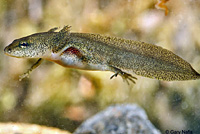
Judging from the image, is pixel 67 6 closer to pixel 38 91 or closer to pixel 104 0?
pixel 104 0

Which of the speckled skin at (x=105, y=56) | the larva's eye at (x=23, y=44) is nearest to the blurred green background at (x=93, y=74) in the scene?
the speckled skin at (x=105, y=56)

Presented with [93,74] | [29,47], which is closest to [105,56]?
[93,74]

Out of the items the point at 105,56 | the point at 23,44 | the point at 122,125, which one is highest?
the point at 105,56

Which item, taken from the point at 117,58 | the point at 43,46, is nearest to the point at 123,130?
the point at 117,58

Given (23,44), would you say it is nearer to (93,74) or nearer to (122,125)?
(93,74)

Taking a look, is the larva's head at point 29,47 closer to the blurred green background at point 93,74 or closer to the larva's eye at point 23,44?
the larva's eye at point 23,44

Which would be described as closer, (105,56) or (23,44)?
(23,44)
